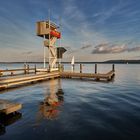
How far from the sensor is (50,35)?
2978 centimetres

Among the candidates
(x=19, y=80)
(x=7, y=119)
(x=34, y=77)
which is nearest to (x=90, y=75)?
(x=34, y=77)

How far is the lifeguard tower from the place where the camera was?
95.5 ft

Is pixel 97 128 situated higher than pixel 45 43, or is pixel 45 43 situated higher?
pixel 45 43

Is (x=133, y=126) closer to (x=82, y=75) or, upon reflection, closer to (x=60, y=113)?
(x=60, y=113)

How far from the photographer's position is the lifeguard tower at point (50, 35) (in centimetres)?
2911

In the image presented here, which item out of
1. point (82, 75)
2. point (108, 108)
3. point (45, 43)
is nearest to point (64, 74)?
point (82, 75)

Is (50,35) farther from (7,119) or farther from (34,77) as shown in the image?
(7,119)

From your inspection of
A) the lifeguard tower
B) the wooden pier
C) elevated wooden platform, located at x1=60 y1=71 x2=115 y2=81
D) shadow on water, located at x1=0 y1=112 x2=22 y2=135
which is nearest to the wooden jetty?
shadow on water, located at x1=0 y1=112 x2=22 y2=135

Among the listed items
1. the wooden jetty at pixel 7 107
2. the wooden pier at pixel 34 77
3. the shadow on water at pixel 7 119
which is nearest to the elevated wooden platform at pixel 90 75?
the wooden pier at pixel 34 77

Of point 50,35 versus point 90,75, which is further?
point 50,35

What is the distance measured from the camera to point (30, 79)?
21344mm

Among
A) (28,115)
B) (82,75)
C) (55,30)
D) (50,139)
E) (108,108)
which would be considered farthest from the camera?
(55,30)

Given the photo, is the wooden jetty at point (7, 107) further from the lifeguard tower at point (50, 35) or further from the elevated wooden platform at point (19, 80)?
the lifeguard tower at point (50, 35)

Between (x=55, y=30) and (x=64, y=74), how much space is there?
27.7 feet
